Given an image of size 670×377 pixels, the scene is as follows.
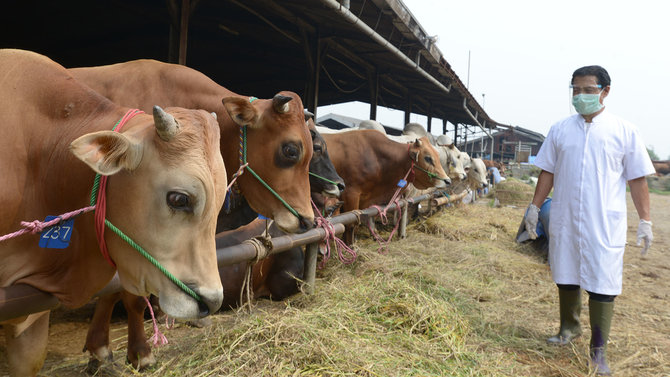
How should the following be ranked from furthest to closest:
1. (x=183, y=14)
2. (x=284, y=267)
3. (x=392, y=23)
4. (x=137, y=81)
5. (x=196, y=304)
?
1. (x=392, y=23)
2. (x=183, y=14)
3. (x=284, y=267)
4. (x=137, y=81)
5. (x=196, y=304)

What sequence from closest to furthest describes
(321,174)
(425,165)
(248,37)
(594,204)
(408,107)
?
(594,204)
(321,174)
(425,165)
(248,37)
(408,107)

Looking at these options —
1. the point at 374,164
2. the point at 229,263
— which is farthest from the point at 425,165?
the point at 229,263

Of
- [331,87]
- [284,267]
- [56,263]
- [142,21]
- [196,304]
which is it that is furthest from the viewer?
[331,87]

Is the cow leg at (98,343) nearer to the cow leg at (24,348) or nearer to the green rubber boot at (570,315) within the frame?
the cow leg at (24,348)

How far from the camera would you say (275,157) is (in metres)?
2.76

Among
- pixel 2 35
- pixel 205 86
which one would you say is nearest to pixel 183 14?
pixel 205 86

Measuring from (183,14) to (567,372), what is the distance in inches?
191

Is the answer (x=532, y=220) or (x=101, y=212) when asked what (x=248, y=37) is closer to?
(x=532, y=220)

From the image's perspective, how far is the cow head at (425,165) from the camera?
6551 millimetres

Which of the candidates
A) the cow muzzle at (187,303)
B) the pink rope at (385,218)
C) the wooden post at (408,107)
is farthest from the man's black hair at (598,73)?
the wooden post at (408,107)

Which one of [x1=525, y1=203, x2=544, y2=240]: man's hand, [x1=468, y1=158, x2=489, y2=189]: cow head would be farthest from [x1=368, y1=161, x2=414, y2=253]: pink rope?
[x1=468, y1=158, x2=489, y2=189]: cow head

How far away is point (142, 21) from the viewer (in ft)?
23.8

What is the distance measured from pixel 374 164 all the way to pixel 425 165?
874 millimetres

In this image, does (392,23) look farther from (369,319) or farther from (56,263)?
(56,263)
